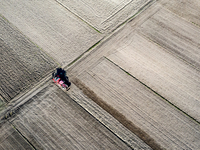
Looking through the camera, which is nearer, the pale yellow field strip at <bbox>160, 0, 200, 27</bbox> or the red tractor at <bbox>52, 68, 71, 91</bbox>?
the red tractor at <bbox>52, 68, 71, 91</bbox>

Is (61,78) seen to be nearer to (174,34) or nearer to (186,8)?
(174,34)

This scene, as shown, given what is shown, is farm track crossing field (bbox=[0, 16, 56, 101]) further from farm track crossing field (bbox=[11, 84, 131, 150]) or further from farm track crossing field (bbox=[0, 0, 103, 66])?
farm track crossing field (bbox=[11, 84, 131, 150])

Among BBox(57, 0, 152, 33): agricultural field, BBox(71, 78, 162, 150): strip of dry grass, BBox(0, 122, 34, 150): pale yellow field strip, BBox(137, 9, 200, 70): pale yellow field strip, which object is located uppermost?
BBox(57, 0, 152, 33): agricultural field

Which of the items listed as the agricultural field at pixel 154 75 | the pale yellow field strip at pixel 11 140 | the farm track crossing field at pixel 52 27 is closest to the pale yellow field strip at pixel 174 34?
the agricultural field at pixel 154 75

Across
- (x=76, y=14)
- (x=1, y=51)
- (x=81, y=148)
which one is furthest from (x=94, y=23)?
(x=81, y=148)

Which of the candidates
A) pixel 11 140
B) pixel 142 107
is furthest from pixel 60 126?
pixel 142 107

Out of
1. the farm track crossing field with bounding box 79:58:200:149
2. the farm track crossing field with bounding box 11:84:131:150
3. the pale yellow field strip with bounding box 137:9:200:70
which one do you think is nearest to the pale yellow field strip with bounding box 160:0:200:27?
the pale yellow field strip with bounding box 137:9:200:70
